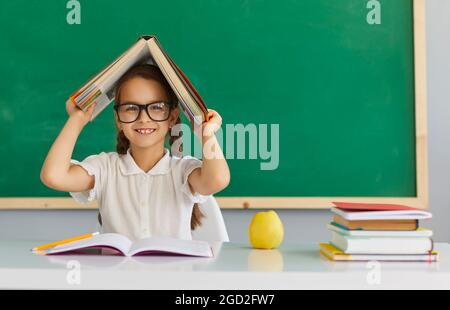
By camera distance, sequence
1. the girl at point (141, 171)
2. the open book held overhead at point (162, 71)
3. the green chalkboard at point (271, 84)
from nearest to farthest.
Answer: the open book held overhead at point (162, 71), the girl at point (141, 171), the green chalkboard at point (271, 84)

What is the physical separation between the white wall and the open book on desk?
4.78 ft

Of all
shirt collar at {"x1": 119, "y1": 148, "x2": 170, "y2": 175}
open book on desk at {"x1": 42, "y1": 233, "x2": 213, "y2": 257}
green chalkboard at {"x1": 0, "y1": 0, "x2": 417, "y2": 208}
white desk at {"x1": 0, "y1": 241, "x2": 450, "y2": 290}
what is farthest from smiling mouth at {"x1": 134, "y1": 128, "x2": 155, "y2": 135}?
green chalkboard at {"x1": 0, "y1": 0, "x2": 417, "y2": 208}

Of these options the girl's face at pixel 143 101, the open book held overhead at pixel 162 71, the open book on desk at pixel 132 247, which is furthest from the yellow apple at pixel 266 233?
the girl's face at pixel 143 101

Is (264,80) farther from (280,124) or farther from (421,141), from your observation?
(421,141)

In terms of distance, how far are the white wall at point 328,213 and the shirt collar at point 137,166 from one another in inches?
43.0

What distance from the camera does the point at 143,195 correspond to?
147 cm

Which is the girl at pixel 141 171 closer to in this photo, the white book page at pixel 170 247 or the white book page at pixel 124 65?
the white book page at pixel 124 65

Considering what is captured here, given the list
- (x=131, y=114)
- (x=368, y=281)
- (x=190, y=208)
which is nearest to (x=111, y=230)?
(x=190, y=208)

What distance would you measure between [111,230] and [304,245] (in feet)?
1.66

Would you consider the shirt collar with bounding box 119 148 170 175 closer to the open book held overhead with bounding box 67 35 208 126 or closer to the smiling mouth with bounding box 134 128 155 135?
the smiling mouth with bounding box 134 128 155 135

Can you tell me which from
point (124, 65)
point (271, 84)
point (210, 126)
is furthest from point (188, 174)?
point (271, 84)

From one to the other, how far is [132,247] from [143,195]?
1.35 ft

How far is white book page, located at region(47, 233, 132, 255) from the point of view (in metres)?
1.04

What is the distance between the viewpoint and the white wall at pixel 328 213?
2551 mm
